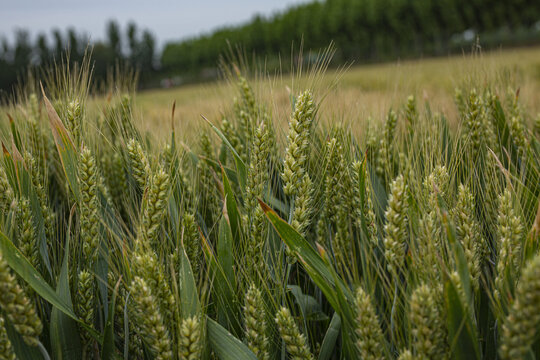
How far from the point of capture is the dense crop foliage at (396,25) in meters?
39.9

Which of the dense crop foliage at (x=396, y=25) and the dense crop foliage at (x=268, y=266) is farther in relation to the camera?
the dense crop foliage at (x=396, y=25)

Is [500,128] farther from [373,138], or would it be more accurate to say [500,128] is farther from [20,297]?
[20,297]

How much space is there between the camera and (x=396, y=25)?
4366 cm

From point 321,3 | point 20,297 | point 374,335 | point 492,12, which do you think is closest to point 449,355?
point 374,335

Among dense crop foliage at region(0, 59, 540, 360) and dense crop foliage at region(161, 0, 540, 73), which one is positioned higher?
dense crop foliage at region(161, 0, 540, 73)

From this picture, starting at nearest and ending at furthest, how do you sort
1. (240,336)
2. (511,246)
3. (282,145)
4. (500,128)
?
(511,246) → (240,336) → (282,145) → (500,128)

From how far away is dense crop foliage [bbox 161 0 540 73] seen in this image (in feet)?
131

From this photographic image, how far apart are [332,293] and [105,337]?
0.58m

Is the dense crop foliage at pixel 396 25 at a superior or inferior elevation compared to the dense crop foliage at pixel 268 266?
superior

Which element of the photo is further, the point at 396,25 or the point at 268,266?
the point at 396,25

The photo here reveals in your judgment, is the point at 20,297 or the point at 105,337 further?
the point at 105,337

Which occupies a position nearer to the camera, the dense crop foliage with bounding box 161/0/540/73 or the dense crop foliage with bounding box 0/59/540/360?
the dense crop foliage with bounding box 0/59/540/360

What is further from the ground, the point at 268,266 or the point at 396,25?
the point at 396,25

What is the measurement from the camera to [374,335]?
86cm
